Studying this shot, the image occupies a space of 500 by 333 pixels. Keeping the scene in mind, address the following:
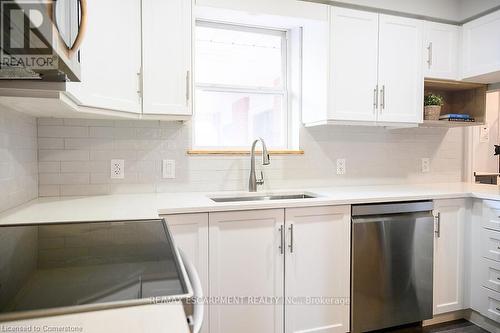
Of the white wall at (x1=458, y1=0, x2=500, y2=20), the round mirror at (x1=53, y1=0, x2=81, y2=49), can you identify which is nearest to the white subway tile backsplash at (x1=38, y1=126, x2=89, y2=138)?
the round mirror at (x1=53, y1=0, x2=81, y2=49)

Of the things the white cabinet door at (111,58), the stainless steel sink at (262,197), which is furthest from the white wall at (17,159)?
the stainless steel sink at (262,197)

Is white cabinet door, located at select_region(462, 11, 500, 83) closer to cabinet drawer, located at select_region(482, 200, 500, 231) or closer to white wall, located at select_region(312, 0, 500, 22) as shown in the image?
white wall, located at select_region(312, 0, 500, 22)

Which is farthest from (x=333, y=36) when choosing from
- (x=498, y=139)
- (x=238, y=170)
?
(x=498, y=139)

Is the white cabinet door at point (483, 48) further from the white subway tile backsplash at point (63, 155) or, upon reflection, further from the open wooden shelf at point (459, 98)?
the white subway tile backsplash at point (63, 155)

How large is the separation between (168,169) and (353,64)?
152cm

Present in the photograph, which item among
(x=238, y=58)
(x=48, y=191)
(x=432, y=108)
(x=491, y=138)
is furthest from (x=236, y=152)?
(x=491, y=138)

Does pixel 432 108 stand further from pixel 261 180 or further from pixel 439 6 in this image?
pixel 261 180

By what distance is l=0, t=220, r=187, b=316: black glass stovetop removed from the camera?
636 millimetres

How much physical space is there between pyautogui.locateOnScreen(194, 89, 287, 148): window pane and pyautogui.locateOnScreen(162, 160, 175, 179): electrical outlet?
28 centimetres

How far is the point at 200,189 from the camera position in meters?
2.30

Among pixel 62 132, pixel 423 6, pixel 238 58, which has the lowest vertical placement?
pixel 62 132

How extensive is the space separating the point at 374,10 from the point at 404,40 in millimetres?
328

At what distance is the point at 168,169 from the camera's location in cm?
223

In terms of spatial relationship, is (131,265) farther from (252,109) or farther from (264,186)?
(252,109)
